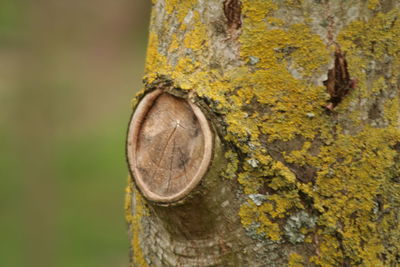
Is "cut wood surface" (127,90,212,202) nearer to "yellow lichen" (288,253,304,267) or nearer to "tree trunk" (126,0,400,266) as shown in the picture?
"tree trunk" (126,0,400,266)

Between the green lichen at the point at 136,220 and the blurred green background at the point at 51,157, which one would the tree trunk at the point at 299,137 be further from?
the blurred green background at the point at 51,157

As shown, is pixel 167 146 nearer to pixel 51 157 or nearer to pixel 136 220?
pixel 136 220

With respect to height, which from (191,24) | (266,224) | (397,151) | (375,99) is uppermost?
(191,24)

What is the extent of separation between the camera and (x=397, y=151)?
1.24 metres

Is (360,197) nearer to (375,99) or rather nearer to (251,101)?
(375,99)

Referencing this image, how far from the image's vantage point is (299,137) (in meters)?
1.23

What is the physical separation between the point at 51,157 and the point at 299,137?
4.36 m

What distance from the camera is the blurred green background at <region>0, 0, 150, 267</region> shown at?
4.82m

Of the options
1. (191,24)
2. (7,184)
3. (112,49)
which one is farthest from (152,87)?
(112,49)

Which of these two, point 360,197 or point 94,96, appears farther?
point 94,96

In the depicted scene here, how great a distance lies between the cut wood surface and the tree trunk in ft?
0.05

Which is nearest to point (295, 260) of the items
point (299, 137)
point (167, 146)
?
point (299, 137)

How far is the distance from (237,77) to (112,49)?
39.9 feet

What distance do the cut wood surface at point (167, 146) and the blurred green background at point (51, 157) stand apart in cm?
336
